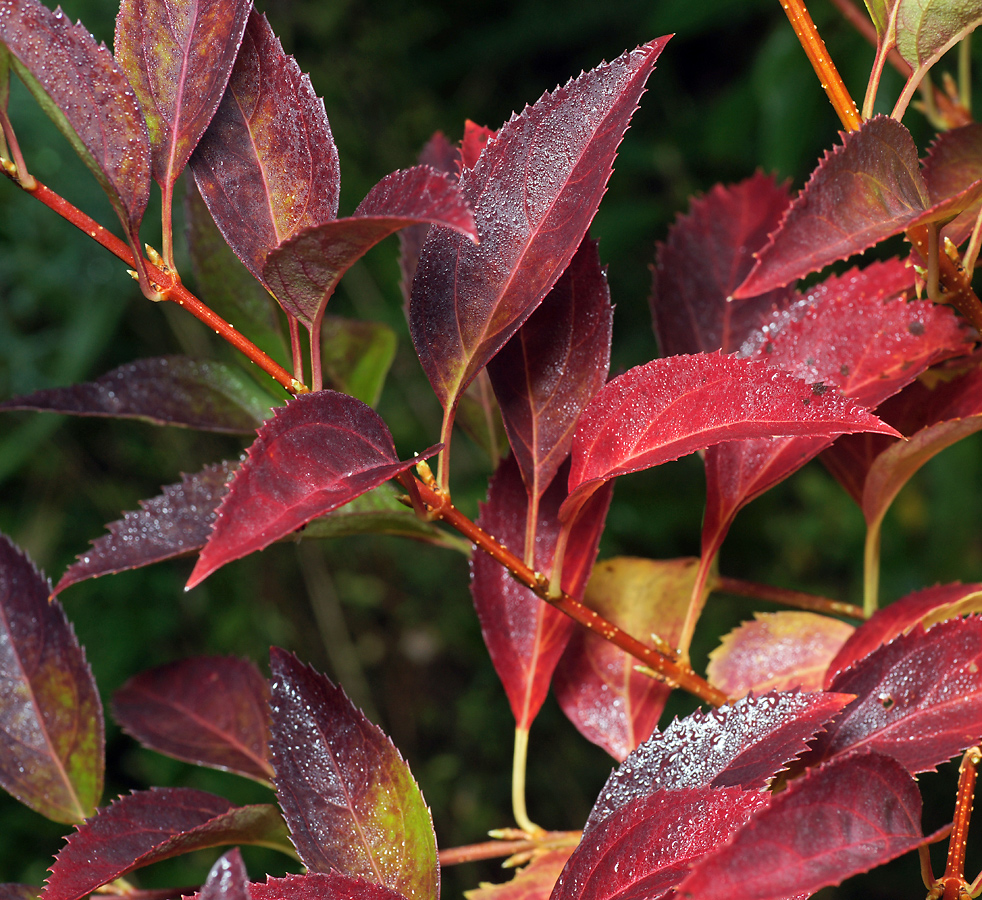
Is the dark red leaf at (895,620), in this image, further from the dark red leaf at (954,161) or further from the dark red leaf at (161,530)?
the dark red leaf at (161,530)

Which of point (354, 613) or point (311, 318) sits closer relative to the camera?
point (311, 318)

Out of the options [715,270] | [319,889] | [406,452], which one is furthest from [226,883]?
[406,452]

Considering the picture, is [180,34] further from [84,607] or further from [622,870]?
[84,607]

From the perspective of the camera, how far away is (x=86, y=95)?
0.32m

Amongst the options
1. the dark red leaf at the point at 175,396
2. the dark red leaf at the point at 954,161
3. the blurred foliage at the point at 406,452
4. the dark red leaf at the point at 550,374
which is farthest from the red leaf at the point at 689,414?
the blurred foliage at the point at 406,452

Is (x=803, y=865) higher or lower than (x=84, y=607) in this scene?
lower

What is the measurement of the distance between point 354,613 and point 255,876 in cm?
69

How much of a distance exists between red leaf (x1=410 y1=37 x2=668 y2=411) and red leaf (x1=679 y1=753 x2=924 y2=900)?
19 cm

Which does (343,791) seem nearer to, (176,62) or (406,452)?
(176,62)

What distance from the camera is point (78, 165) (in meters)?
1.77

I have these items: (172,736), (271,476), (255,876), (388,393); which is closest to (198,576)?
(271,476)

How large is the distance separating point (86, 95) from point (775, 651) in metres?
0.42

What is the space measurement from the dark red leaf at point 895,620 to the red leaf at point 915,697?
0.04m

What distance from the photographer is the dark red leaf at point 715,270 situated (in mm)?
512
